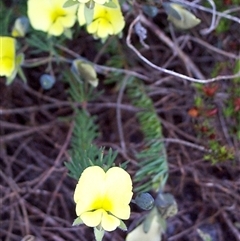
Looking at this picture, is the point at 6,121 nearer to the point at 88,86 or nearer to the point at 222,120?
the point at 88,86

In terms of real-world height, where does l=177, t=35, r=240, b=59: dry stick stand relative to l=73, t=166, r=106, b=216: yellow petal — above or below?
below

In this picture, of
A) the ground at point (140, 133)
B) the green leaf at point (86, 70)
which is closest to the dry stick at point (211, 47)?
the ground at point (140, 133)

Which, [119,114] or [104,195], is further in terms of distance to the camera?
[119,114]

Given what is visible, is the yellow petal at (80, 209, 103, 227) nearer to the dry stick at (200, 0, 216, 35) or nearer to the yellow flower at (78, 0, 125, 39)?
the yellow flower at (78, 0, 125, 39)

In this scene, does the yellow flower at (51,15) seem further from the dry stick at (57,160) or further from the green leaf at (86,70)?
the dry stick at (57,160)

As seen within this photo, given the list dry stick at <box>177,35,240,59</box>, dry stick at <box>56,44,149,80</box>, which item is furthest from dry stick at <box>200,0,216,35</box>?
dry stick at <box>56,44,149,80</box>

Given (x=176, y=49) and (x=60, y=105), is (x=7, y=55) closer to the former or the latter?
(x=60, y=105)

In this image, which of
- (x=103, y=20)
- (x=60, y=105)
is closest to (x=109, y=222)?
(x=103, y=20)
